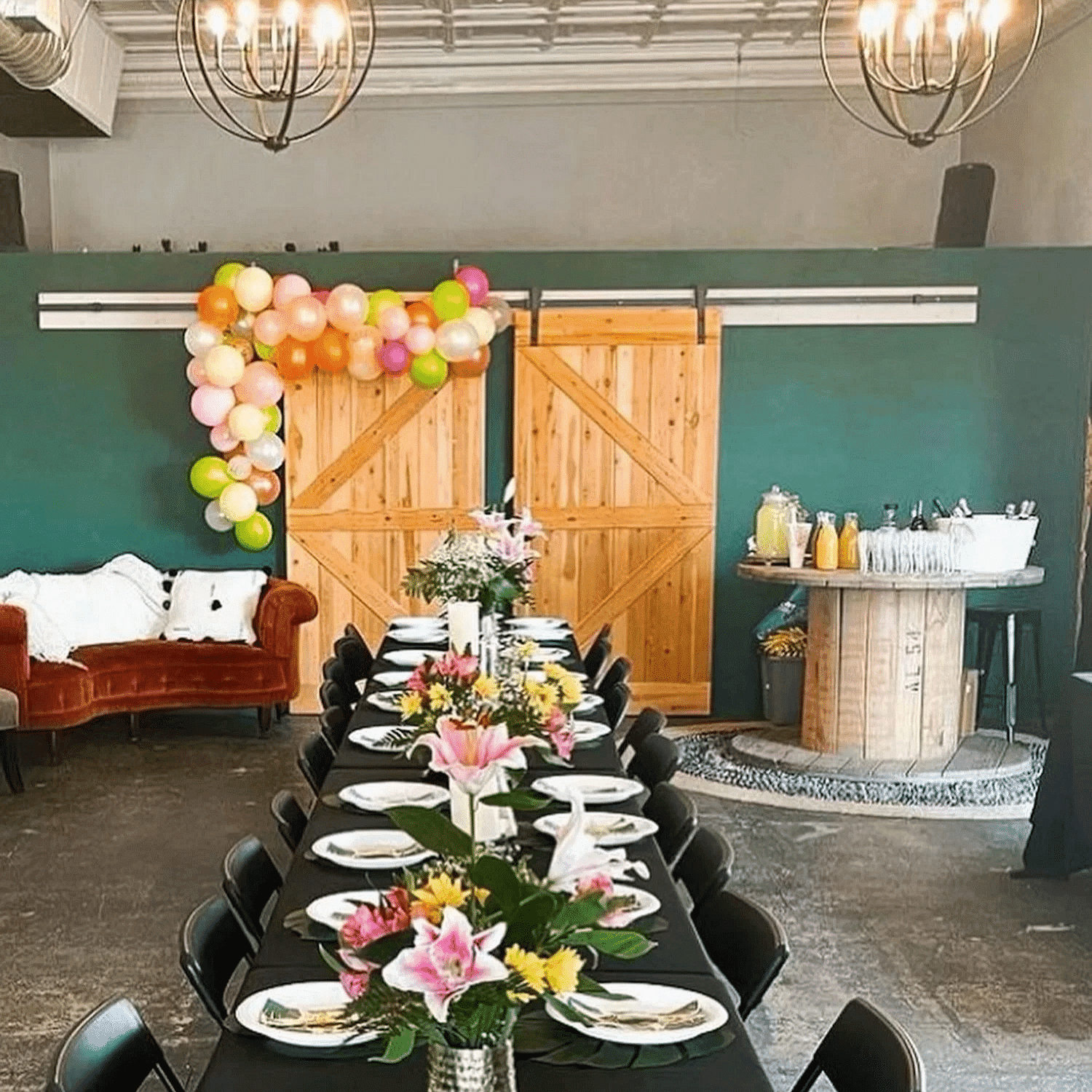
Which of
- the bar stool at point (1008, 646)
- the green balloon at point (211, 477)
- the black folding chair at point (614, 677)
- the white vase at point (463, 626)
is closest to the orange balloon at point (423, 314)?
the green balloon at point (211, 477)

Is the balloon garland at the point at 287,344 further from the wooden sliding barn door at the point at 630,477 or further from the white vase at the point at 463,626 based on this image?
the white vase at the point at 463,626

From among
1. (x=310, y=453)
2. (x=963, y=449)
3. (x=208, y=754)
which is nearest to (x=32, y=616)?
(x=208, y=754)

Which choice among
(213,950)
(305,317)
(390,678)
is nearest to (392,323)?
(305,317)

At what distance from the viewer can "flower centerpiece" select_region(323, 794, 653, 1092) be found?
1.50 m

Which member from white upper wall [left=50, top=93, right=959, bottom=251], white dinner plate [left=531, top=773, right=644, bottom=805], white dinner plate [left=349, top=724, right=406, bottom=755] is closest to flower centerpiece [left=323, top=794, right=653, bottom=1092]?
white dinner plate [left=531, top=773, right=644, bottom=805]

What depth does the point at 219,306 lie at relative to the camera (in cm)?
739

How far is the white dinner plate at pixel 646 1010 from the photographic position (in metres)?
1.99

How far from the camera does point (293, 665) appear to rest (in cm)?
735

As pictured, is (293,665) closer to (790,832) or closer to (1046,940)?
(790,832)

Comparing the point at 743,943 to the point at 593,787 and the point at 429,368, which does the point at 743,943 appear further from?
the point at 429,368

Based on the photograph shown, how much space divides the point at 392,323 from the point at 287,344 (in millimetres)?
607

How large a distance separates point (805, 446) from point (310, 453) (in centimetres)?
291

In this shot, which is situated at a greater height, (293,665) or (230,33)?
(230,33)

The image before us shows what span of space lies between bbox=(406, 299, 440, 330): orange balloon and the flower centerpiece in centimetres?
593
